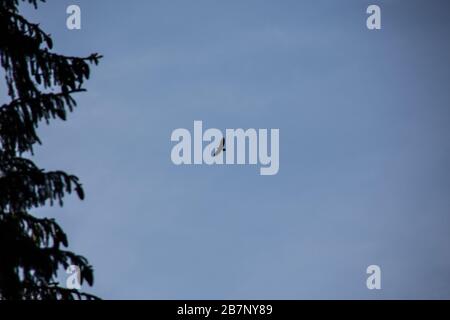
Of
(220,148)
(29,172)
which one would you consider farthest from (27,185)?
(220,148)

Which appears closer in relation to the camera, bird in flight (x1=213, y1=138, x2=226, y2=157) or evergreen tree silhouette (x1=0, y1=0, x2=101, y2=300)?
evergreen tree silhouette (x1=0, y1=0, x2=101, y2=300)

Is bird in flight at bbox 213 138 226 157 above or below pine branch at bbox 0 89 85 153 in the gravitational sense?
above

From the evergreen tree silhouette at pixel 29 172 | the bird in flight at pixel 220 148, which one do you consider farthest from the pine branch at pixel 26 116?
the bird in flight at pixel 220 148

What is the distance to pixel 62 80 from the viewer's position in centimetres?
896

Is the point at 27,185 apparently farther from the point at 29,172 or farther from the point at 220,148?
the point at 220,148

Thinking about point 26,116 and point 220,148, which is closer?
point 26,116

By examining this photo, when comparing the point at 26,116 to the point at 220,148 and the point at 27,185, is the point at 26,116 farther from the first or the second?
the point at 220,148

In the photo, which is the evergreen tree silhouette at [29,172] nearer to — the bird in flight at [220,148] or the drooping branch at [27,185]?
the drooping branch at [27,185]

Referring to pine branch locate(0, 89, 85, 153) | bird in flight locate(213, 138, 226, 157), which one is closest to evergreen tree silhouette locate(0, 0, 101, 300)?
pine branch locate(0, 89, 85, 153)

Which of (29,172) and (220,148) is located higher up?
(220,148)

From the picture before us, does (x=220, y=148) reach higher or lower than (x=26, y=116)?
higher

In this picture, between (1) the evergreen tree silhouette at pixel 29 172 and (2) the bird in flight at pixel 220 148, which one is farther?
(2) the bird in flight at pixel 220 148

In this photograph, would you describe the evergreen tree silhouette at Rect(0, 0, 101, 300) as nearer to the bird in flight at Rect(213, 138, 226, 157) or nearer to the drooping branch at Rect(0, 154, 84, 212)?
the drooping branch at Rect(0, 154, 84, 212)
